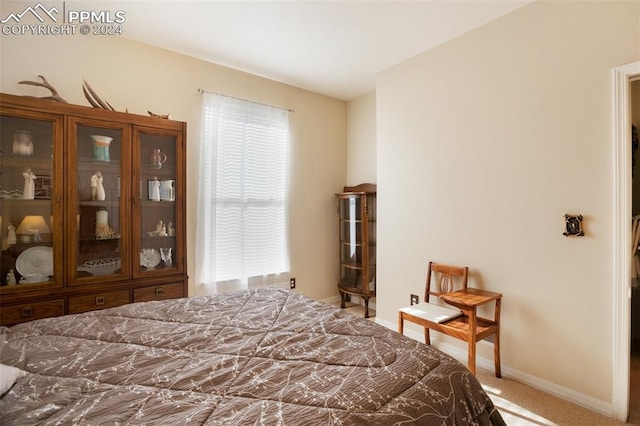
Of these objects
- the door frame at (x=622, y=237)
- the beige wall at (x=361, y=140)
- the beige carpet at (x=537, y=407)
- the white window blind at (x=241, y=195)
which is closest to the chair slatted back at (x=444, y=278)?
the beige carpet at (x=537, y=407)

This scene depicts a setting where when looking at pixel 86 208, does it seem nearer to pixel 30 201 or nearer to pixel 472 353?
pixel 30 201

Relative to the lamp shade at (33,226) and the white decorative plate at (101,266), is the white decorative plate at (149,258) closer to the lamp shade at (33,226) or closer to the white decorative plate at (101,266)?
the white decorative plate at (101,266)

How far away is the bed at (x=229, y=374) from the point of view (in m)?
0.92

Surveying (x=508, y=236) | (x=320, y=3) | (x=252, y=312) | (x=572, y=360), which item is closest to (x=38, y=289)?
(x=252, y=312)

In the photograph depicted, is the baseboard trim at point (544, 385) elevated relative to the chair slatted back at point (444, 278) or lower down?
lower down

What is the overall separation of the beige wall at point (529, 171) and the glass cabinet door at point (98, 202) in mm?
2498

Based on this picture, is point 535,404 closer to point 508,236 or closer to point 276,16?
point 508,236

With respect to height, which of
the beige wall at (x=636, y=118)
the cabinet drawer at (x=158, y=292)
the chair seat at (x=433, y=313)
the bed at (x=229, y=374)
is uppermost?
the beige wall at (x=636, y=118)

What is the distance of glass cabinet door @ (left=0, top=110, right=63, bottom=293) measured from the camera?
2055 millimetres

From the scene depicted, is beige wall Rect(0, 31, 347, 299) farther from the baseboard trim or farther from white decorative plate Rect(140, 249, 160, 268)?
the baseboard trim

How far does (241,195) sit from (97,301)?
5.20 ft

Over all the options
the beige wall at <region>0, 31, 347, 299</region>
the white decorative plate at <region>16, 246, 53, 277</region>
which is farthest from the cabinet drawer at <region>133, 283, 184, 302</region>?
the white decorative plate at <region>16, 246, 53, 277</region>

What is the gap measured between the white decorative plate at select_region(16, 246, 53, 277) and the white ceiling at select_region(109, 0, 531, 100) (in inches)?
71.8

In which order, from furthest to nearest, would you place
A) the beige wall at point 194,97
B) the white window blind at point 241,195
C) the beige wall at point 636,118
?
1. the white window blind at point 241,195
2. the beige wall at point 636,118
3. the beige wall at point 194,97
